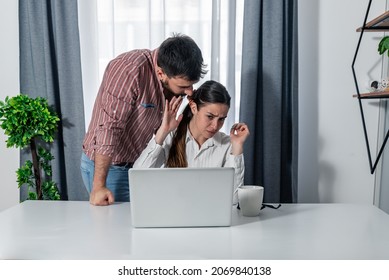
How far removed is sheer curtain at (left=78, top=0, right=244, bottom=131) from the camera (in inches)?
108

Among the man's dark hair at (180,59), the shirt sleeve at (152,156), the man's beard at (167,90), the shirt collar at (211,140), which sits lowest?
the shirt sleeve at (152,156)

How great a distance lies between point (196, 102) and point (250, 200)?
814 mm

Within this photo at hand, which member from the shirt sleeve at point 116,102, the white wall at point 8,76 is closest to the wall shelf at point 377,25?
the shirt sleeve at point 116,102

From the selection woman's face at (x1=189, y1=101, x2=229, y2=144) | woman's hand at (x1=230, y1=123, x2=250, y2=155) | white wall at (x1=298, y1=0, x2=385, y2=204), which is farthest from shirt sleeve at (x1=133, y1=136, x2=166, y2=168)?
white wall at (x1=298, y1=0, x2=385, y2=204)

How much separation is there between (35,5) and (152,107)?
4.23 feet

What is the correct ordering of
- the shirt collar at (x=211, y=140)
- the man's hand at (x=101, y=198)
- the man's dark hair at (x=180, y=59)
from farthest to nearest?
the shirt collar at (x=211, y=140) → the man's dark hair at (x=180, y=59) → the man's hand at (x=101, y=198)

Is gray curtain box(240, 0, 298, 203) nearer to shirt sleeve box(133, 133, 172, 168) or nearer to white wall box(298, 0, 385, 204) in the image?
white wall box(298, 0, 385, 204)

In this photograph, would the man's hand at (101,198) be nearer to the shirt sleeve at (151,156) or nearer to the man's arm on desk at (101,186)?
the man's arm on desk at (101,186)

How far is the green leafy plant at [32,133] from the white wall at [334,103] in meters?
1.67

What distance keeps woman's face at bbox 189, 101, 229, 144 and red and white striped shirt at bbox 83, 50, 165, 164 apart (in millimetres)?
187

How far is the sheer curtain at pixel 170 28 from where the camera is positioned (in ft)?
9.02

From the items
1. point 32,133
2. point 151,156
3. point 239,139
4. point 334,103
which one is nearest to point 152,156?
point 151,156

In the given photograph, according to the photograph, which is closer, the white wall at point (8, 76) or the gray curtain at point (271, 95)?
the gray curtain at point (271, 95)
